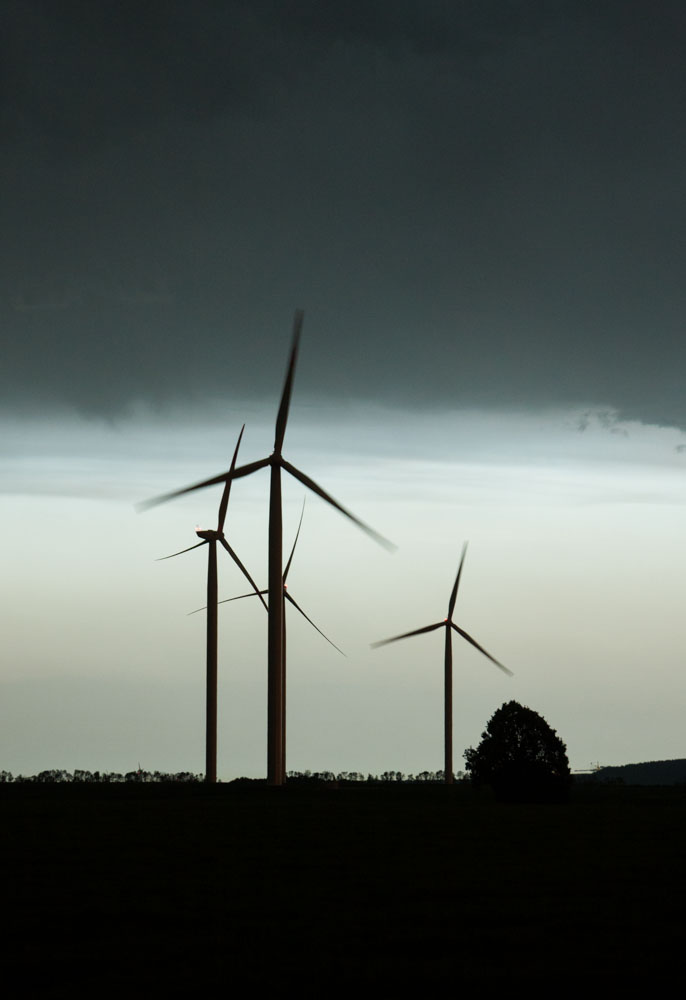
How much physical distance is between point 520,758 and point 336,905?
62506 mm

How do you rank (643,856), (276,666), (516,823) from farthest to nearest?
1. (276,666)
2. (516,823)
3. (643,856)

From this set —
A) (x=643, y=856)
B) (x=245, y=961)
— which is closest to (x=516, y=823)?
(x=643, y=856)

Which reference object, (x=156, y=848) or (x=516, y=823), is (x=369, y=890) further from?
(x=516, y=823)

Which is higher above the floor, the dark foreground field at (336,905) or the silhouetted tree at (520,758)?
the silhouetted tree at (520,758)

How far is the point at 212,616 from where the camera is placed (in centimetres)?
9869

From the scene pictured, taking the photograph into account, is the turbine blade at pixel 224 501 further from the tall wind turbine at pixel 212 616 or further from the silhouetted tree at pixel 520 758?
the silhouetted tree at pixel 520 758

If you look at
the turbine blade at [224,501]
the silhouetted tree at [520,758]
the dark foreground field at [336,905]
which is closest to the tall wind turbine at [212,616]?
the turbine blade at [224,501]

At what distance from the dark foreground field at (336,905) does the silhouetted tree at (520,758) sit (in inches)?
1219

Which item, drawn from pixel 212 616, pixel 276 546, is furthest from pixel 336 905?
pixel 212 616

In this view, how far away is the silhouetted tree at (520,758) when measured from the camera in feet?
266

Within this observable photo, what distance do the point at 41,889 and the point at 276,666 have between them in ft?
170

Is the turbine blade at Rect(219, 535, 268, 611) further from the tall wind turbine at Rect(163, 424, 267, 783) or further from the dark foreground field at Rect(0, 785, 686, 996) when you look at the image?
the dark foreground field at Rect(0, 785, 686, 996)

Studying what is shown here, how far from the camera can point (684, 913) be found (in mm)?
23000

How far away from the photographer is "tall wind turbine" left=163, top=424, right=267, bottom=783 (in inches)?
3839
